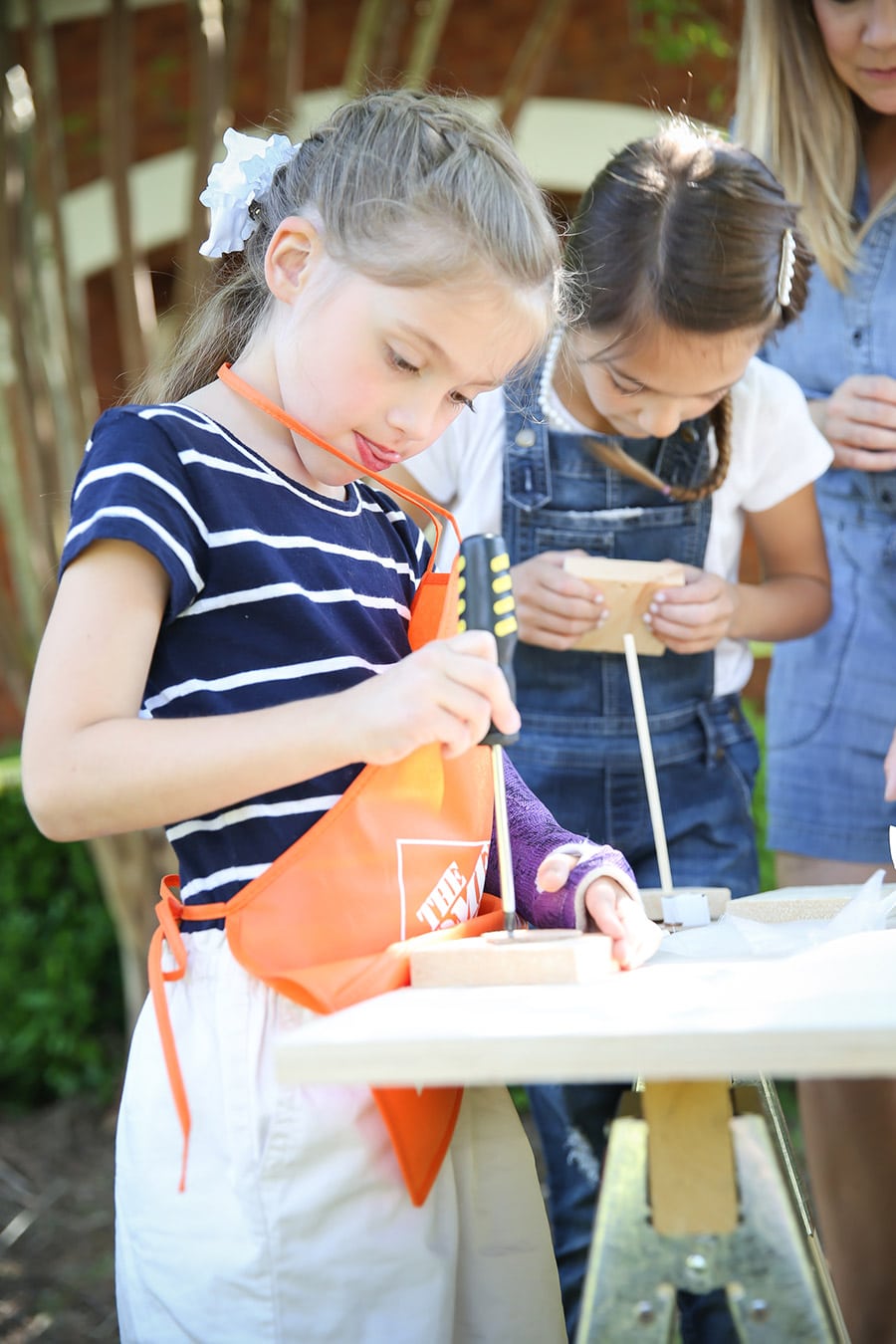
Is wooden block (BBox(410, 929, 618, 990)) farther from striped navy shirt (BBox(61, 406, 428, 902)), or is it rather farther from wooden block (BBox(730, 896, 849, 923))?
wooden block (BBox(730, 896, 849, 923))

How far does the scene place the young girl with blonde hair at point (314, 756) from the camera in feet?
4.09

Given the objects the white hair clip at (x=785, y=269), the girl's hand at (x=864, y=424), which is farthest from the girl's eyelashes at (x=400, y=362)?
the girl's hand at (x=864, y=424)

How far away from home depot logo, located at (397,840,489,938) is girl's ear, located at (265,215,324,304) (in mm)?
572

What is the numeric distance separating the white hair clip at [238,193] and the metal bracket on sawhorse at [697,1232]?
1.04 meters

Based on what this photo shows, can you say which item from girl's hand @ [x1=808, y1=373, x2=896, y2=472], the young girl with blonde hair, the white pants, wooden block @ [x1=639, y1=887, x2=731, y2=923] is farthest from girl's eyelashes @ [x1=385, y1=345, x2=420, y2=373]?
girl's hand @ [x1=808, y1=373, x2=896, y2=472]

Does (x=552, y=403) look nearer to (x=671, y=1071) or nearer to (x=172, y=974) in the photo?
(x=172, y=974)

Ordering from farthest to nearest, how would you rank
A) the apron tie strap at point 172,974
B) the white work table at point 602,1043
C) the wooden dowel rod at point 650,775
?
1. the wooden dowel rod at point 650,775
2. the apron tie strap at point 172,974
3. the white work table at point 602,1043

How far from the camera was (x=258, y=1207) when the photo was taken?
1.29m

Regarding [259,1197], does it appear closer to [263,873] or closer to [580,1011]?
[263,873]

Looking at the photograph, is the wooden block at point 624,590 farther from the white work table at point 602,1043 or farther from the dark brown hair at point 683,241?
the white work table at point 602,1043

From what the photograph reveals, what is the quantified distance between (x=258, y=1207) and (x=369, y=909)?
272 millimetres

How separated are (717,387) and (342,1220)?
128 centimetres

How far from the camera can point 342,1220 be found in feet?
4.27

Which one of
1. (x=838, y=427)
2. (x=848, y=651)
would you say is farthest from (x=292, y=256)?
(x=848, y=651)
